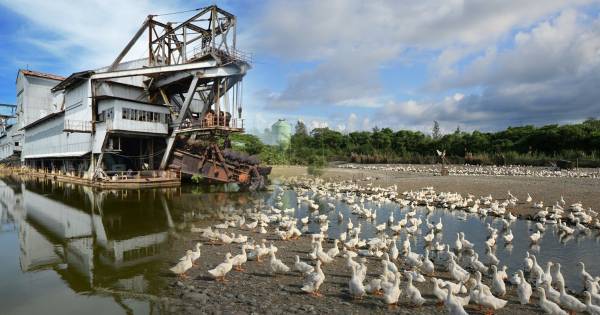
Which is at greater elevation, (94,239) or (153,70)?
(153,70)

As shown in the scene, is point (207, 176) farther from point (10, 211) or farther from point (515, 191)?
point (515, 191)

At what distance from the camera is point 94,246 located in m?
13.9

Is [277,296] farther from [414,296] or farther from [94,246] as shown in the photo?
[94,246]

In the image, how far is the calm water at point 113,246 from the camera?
884cm

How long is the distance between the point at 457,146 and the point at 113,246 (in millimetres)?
71877

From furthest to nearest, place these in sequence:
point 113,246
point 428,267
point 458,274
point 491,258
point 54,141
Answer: point 54,141, point 113,246, point 491,258, point 428,267, point 458,274

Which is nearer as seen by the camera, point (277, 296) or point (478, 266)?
point (277, 296)

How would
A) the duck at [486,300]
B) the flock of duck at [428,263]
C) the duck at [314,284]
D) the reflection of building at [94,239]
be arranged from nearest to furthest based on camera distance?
the duck at [486,300]
the flock of duck at [428,263]
the duck at [314,284]
the reflection of building at [94,239]

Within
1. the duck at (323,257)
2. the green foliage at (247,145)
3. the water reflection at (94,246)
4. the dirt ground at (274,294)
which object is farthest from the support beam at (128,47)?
the duck at (323,257)

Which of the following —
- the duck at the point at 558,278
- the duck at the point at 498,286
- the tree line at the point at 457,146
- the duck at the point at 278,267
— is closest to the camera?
the duck at the point at 498,286

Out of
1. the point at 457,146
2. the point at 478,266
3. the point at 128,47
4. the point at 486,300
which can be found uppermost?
the point at 128,47

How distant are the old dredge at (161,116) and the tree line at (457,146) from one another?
26163 millimetres

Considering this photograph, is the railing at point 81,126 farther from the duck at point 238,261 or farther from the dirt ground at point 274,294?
the duck at point 238,261

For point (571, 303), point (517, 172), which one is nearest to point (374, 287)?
point (571, 303)
